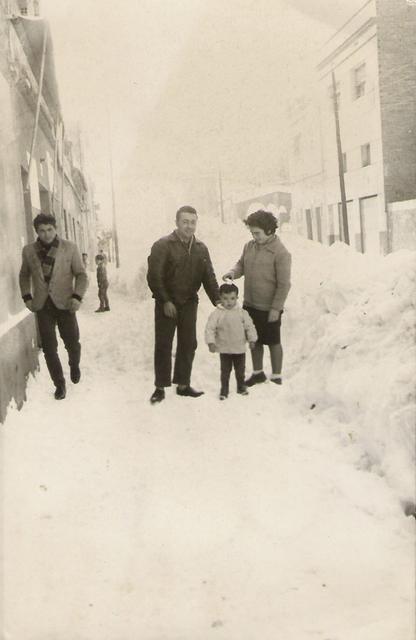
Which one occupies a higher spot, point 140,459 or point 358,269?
point 358,269

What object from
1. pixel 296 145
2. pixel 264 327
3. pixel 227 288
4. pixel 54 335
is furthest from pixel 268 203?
pixel 54 335

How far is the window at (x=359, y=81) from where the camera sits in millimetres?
7383

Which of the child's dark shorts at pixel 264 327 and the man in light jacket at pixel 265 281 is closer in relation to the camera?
the man in light jacket at pixel 265 281

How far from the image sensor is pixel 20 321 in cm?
484

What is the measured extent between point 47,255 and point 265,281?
176 centimetres

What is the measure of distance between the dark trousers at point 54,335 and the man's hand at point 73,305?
47 millimetres

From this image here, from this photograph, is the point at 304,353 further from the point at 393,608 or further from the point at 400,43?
the point at 400,43

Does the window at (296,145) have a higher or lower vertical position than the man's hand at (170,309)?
higher

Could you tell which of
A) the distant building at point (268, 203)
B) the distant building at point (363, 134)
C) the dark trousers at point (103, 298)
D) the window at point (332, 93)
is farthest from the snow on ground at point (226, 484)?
the window at point (332, 93)

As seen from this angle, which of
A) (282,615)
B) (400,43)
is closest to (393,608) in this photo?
(282,615)

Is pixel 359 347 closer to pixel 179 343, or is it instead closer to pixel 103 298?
pixel 179 343

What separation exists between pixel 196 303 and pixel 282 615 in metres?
2.90

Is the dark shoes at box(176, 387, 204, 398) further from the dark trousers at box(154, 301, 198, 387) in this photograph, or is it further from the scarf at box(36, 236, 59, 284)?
the scarf at box(36, 236, 59, 284)

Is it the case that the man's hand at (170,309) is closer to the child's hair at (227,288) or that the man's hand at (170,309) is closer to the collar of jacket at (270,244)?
the child's hair at (227,288)
